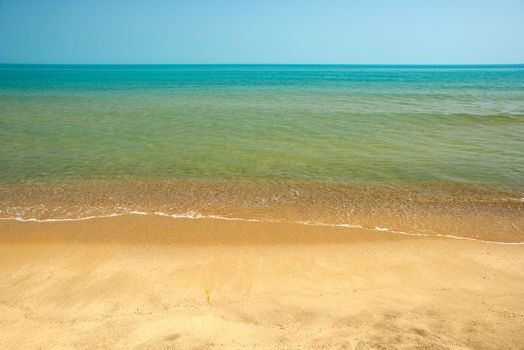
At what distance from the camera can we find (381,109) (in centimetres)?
2441

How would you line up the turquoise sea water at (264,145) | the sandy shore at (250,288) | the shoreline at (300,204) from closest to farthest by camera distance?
1. the sandy shore at (250,288)
2. the shoreline at (300,204)
3. the turquoise sea water at (264,145)

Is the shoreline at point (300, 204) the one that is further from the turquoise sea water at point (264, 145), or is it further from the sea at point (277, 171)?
the turquoise sea water at point (264, 145)

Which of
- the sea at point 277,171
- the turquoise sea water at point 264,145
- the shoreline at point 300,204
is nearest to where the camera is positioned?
the shoreline at point 300,204

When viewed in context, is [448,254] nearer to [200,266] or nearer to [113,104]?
[200,266]

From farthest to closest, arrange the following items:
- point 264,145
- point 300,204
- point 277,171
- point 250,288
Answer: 1. point 264,145
2. point 277,171
3. point 300,204
4. point 250,288

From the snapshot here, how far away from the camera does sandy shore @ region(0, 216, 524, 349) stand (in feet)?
13.4

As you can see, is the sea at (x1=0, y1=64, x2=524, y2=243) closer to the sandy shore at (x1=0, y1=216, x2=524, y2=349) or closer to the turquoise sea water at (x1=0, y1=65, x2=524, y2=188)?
the turquoise sea water at (x1=0, y1=65, x2=524, y2=188)

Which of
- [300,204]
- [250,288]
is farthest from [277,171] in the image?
[250,288]

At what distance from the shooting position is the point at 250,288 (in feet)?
16.6

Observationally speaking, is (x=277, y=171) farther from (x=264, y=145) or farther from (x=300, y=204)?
(x=264, y=145)

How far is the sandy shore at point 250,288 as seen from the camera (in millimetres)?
4070

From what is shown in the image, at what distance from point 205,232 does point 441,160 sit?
8.77 meters

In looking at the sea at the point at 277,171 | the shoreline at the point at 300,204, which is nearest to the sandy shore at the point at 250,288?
the shoreline at the point at 300,204

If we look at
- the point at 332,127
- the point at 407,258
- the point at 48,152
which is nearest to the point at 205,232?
the point at 407,258
